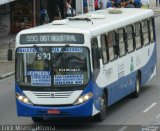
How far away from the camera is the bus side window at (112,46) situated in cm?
1898

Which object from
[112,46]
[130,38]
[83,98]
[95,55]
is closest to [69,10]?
[130,38]

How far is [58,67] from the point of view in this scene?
1692cm

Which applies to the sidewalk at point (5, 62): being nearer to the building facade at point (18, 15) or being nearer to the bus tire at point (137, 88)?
the building facade at point (18, 15)

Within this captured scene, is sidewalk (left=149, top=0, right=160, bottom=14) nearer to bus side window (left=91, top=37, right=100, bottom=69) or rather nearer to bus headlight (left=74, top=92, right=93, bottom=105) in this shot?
bus side window (left=91, top=37, right=100, bottom=69)

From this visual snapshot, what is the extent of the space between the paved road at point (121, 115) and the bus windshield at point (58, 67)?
1316 millimetres

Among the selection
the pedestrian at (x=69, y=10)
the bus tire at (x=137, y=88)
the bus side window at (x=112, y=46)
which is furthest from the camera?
the pedestrian at (x=69, y=10)

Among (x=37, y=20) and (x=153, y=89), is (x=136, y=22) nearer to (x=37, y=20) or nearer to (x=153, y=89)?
(x=153, y=89)

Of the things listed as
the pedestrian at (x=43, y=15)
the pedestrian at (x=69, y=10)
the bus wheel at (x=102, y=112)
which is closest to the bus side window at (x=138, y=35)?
the bus wheel at (x=102, y=112)

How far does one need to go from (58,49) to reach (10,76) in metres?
12.1

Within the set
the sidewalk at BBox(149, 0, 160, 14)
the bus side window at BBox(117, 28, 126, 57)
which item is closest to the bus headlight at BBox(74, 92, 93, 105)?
the bus side window at BBox(117, 28, 126, 57)

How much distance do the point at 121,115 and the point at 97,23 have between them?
260 centimetres

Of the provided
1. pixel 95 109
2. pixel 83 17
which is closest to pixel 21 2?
pixel 83 17

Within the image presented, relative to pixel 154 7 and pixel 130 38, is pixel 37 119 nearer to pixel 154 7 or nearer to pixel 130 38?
pixel 130 38

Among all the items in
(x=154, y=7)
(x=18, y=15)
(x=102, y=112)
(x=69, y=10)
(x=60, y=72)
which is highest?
(x=60, y=72)
